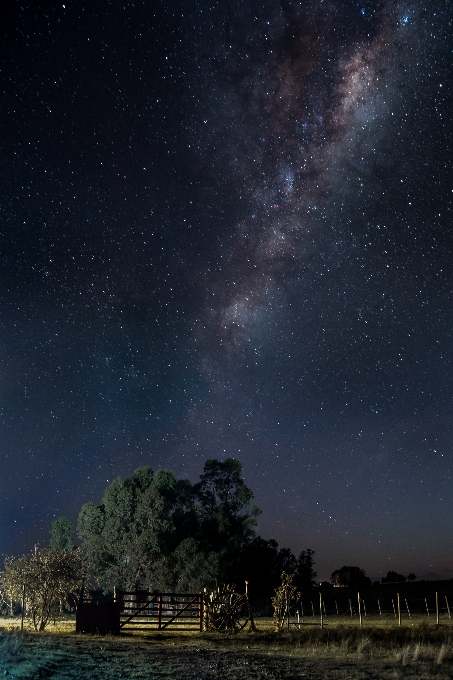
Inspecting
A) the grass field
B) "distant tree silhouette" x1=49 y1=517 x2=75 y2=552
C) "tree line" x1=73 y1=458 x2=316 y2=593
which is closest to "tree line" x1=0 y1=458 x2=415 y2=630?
"tree line" x1=73 y1=458 x2=316 y2=593

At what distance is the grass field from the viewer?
41.0ft

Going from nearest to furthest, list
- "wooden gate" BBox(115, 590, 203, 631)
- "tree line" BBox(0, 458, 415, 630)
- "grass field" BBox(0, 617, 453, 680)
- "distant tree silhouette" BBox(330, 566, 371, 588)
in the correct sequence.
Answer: "grass field" BBox(0, 617, 453, 680), "wooden gate" BBox(115, 590, 203, 631), "tree line" BBox(0, 458, 415, 630), "distant tree silhouette" BBox(330, 566, 371, 588)

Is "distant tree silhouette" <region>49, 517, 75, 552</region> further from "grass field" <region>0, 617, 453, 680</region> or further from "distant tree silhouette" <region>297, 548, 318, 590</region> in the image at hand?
"grass field" <region>0, 617, 453, 680</region>

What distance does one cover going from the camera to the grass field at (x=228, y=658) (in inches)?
492

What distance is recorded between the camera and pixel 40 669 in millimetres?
12688

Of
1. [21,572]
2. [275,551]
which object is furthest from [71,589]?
[275,551]

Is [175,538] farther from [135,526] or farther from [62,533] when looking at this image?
[62,533]

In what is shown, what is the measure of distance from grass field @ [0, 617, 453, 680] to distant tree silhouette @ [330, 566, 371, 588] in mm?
67489

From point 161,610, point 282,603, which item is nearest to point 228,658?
point 161,610

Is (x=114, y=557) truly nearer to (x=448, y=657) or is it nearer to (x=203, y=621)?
(x=203, y=621)

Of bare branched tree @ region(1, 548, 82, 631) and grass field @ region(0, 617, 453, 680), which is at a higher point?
bare branched tree @ region(1, 548, 82, 631)

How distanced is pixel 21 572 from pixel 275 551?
91.8 ft

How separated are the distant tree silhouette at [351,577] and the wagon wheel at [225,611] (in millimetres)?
63445

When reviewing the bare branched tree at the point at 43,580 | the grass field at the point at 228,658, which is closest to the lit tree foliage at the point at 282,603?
the grass field at the point at 228,658
